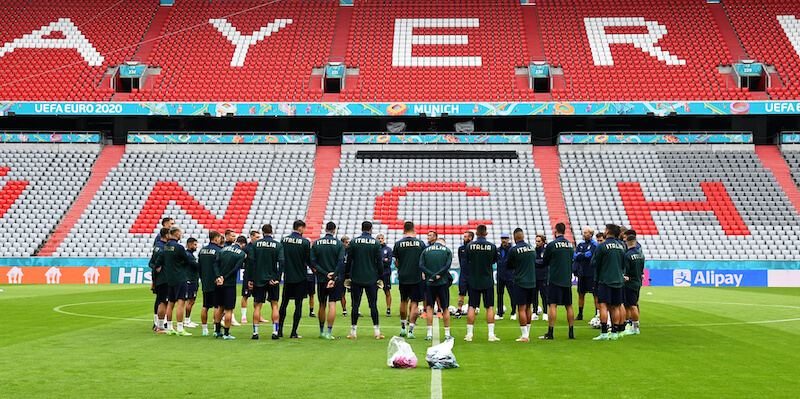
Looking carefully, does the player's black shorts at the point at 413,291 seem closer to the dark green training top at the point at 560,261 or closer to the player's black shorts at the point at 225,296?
the dark green training top at the point at 560,261

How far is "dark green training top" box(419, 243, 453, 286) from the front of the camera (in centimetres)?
1456

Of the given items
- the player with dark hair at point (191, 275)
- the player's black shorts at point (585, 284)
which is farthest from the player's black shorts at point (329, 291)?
the player's black shorts at point (585, 284)

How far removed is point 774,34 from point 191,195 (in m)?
37.1

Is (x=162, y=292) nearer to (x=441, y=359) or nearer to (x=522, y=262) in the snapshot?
(x=522, y=262)

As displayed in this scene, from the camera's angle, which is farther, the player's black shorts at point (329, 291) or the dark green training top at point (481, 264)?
→ the player's black shorts at point (329, 291)

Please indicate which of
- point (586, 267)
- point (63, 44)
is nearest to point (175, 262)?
point (586, 267)

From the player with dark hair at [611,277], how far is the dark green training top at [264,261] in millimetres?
6211

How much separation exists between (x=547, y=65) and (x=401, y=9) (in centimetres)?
1234

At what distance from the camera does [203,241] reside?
124ft

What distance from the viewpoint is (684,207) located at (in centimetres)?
3981

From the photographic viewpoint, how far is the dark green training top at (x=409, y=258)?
14984 millimetres

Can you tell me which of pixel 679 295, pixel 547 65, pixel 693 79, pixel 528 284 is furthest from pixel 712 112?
pixel 528 284

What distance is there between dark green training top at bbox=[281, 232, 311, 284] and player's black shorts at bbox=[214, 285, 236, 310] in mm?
1061

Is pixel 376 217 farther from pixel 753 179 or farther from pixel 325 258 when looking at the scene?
pixel 325 258
